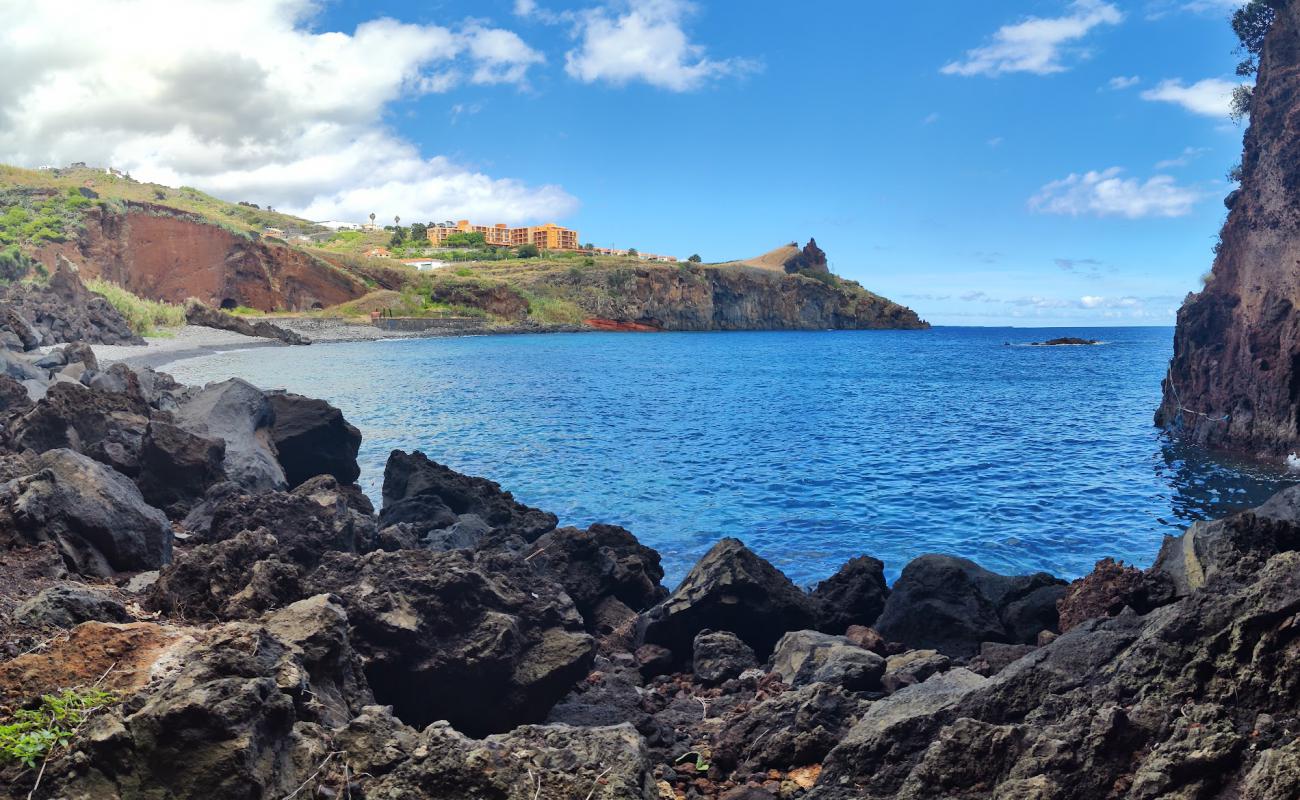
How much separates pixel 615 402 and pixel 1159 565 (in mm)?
29769

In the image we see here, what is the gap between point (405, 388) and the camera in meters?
38.5

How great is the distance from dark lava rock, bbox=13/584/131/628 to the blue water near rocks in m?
9.40

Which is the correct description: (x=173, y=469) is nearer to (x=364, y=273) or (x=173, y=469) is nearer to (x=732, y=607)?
(x=732, y=607)

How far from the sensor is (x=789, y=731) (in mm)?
5617

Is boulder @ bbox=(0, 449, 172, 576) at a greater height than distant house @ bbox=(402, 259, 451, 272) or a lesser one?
lesser

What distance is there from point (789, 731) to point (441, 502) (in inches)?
341

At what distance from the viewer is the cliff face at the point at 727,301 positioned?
391 feet

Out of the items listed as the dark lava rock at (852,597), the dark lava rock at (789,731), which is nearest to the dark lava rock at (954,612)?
the dark lava rock at (852,597)

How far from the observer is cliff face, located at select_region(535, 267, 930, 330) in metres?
119

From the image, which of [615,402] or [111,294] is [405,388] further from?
[111,294]

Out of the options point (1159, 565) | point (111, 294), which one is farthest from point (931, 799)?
point (111, 294)

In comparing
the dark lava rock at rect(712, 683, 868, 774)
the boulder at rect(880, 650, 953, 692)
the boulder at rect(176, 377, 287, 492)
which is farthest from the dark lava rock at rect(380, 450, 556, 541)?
the dark lava rock at rect(712, 683, 868, 774)

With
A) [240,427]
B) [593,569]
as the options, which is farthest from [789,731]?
[240,427]

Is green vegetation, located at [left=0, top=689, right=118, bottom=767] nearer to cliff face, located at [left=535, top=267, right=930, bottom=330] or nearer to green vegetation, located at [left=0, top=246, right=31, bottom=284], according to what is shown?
green vegetation, located at [left=0, top=246, right=31, bottom=284]
